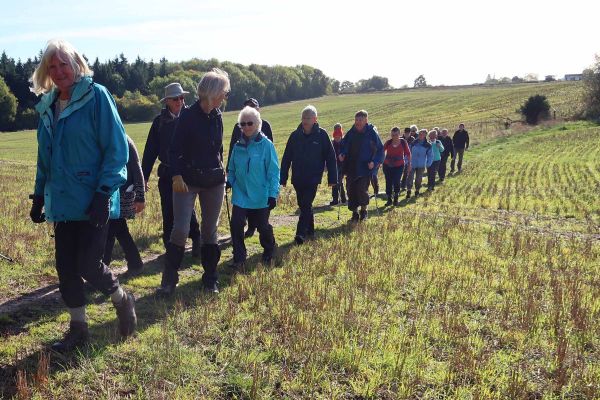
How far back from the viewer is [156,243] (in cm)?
738

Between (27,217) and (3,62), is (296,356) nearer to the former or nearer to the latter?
(27,217)

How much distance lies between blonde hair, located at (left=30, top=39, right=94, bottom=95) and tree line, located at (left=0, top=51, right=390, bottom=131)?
41.6 meters

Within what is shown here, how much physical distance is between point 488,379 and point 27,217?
830 centimetres

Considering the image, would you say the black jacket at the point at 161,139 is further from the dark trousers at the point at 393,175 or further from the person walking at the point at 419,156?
the person walking at the point at 419,156

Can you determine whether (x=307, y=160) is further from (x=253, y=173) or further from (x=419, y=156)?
(x=419, y=156)

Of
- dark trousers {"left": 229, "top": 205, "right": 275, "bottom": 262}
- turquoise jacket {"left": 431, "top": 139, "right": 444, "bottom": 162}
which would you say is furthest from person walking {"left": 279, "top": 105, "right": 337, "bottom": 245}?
turquoise jacket {"left": 431, "top": 139, "right": 444, "bottom": 162}

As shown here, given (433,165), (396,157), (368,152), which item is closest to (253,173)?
(368,152)

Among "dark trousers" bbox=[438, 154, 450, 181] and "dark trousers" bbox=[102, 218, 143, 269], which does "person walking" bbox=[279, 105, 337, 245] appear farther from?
"dark trousers" bbox=[438, 154, 450, 181]

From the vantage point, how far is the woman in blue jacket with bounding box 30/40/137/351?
11.5ft

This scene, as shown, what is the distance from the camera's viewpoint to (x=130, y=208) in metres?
5.39

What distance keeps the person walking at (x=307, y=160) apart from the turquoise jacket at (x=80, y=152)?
437 centimetres

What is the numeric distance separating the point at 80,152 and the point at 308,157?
185 inches

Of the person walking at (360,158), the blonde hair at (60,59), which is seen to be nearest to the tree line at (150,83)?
the person walking at (360,158)

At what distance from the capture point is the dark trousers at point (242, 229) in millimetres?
6133
